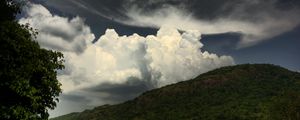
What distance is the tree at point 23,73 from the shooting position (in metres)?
23.5

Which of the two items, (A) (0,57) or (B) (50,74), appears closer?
(A) (0,57)

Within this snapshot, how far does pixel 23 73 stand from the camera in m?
23.8

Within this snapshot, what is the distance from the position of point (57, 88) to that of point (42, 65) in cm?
184

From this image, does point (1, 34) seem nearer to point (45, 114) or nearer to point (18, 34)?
point (18, 34)

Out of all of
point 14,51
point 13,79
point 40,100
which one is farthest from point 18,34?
point 40,100

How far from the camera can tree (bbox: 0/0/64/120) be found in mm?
23484

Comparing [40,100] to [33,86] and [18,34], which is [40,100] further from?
[18,34]

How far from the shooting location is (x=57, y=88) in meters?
27.1

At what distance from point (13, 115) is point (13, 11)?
6.83 meters

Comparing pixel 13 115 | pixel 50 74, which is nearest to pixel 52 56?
pixel 50 74

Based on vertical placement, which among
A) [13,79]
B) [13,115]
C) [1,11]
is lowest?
[13,115]

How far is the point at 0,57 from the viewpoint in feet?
76.7

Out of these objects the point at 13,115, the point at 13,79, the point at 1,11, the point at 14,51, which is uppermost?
the point at 1,11

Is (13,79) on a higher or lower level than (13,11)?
lower
